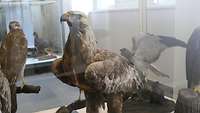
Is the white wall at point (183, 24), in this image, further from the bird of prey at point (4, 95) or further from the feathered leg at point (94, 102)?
the bird of prey at point (4, 95)

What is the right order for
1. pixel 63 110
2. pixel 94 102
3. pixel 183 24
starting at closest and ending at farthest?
pixel 94 102
pixel 63 110
pixel 183 24

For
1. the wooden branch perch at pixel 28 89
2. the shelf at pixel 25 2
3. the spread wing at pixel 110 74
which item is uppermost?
the shelf at pixel 25 2

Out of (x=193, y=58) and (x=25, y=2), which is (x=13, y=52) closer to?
(x=25, y=2)

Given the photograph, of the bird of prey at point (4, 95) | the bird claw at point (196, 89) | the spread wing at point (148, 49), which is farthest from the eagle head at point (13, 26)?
the bird claw at point (196, 89)

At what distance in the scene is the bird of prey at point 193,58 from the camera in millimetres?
899

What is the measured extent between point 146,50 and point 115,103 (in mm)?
238

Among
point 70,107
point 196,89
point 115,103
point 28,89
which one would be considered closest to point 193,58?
point 196,89

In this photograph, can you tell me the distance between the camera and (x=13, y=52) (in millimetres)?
739

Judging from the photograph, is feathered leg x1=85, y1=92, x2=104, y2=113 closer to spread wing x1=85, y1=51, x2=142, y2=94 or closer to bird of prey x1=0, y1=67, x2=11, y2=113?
spread wing x1=85, y1=51, x2=142, y2=94

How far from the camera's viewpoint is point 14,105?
80 cm

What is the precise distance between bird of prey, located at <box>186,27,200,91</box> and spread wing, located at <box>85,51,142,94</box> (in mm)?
241

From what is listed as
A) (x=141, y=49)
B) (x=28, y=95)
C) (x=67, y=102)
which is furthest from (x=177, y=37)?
(x=28, y=95)

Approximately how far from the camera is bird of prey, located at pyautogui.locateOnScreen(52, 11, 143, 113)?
2.28ft

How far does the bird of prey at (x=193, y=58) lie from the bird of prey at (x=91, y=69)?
0.81 ft
